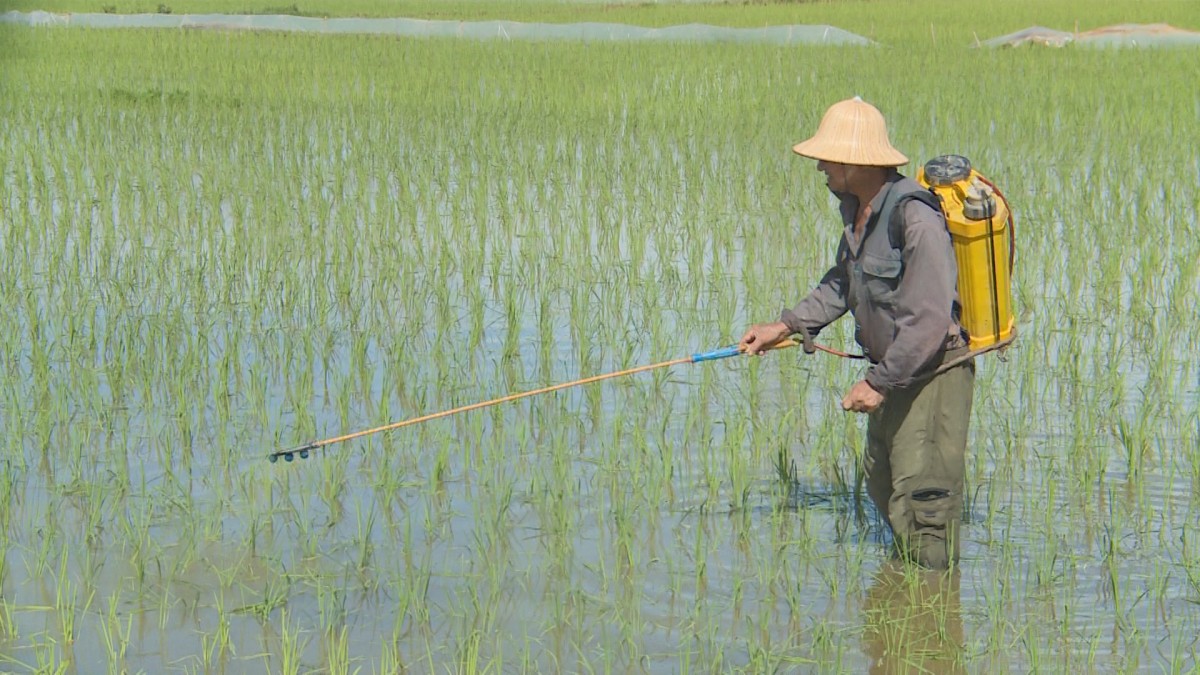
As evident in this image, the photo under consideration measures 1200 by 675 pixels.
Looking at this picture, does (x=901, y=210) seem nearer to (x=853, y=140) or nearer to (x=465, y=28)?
(x=853, y=140)

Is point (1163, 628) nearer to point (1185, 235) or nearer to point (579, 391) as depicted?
point (579, 391)

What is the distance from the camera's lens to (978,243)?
3.11 meters

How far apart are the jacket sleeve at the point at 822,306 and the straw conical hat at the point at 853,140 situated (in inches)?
14.9

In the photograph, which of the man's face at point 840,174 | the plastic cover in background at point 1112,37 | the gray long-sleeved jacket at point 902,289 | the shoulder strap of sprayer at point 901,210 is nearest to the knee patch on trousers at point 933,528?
the gray long-sleeved jacket at point 902,289

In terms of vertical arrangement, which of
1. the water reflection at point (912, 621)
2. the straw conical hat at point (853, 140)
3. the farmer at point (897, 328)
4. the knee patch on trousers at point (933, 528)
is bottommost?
the water reflection at point (912, 621)

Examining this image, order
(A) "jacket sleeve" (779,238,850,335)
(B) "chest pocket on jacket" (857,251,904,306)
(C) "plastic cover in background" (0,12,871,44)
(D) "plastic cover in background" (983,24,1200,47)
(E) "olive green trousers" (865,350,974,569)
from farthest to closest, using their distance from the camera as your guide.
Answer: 1. (C) "plastic cover in background" (0,12,871,44)
2. (D) "plastic cover in background" (983,24,1200,47)
3. (A) "jacket sleeve" (779,238,850,335)
4. (E) "olive green trousers" (865,350,974,569)
5. (B) "chest pocket on jacket" (857,251,904,306)

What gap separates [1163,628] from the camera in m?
3.09

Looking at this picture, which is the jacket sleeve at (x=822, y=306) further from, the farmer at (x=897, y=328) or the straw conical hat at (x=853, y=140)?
the straw conical hat at (x=853, y=140)

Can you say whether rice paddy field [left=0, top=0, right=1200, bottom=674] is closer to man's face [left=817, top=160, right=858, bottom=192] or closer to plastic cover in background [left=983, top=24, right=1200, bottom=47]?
man's face [left=817, top=160, right=858, bottom=192]

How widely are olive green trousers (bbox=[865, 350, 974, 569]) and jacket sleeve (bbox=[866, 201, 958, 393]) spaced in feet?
0.46

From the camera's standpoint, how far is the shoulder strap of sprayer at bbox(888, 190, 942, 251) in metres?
3.11

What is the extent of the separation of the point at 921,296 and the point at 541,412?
1.51 m

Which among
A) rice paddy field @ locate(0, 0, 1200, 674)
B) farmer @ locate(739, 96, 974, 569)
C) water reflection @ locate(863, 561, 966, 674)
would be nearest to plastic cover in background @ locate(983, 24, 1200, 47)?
rice paddy field @ locate(0, 0, 1200, 674)

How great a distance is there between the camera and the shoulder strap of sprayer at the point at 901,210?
3.11 meters
